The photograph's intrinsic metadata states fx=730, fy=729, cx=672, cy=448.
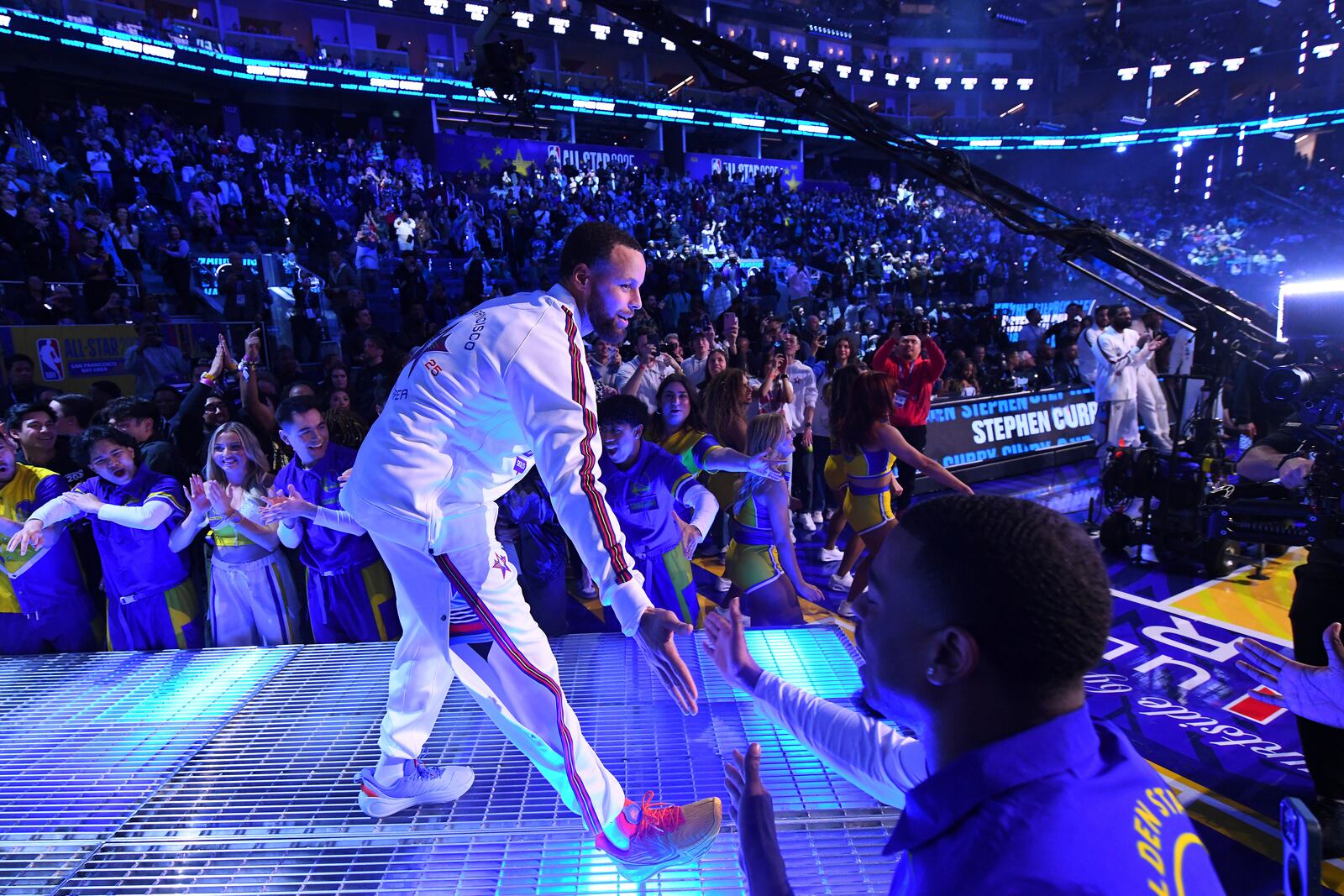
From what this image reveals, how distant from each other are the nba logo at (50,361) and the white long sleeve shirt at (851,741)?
932 cm

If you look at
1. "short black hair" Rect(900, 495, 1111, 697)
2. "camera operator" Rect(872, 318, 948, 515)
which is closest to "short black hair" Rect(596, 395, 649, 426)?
"short black hair" Rect(900, 495, 1111, 697)

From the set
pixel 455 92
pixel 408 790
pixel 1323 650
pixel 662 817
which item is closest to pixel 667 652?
pixel 662 817

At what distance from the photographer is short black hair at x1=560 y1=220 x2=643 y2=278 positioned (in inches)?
97.6

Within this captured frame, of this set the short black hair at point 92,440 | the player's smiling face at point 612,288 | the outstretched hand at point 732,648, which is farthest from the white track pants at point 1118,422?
the short black hair at point 92,440

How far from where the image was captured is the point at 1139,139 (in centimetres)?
3781

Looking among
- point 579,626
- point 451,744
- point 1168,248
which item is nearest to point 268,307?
point 579,626

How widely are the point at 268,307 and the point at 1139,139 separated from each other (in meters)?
42.7

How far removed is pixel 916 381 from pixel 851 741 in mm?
6405

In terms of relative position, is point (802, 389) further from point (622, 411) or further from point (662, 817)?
point (662, 817)

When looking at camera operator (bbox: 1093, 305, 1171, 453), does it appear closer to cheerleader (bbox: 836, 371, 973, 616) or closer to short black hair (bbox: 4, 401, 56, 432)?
cheerleader (bbox: 836, 371, 973, 616)

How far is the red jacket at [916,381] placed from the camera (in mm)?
7613

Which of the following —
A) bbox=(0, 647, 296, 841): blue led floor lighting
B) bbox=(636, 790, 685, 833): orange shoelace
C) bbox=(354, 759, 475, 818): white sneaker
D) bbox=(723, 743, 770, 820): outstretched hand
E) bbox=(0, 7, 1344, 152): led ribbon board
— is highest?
bbox=(0, 7, 1344, 152): led ribbon board

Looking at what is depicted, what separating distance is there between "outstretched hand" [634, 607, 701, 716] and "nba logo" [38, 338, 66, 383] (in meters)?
8.94

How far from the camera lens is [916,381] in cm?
A: 764
